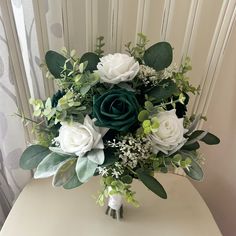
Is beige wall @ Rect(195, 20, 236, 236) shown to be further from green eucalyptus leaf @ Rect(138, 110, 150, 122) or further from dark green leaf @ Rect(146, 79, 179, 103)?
green eucalyptus leaf @ Rect(138, 110, 150, 122)

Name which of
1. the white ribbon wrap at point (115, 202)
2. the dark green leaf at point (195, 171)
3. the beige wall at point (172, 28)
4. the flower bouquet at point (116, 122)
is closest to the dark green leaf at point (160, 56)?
the flower bouquet at point (116, 122)

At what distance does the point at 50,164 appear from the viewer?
0.61 m

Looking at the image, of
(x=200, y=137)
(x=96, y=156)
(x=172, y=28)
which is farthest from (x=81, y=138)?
(x=172, y=28)

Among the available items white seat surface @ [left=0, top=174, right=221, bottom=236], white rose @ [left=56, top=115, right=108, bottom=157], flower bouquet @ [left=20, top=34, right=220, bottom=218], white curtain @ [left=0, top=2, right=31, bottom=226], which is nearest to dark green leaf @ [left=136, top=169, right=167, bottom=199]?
flower bouquet @ [left=20, top=34, right=220, bottom=218]

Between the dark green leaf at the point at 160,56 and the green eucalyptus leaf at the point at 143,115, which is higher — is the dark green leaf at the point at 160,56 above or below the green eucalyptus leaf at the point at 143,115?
above

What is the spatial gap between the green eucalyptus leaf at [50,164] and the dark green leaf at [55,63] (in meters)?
0.17

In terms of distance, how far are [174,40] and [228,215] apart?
2.41 feet

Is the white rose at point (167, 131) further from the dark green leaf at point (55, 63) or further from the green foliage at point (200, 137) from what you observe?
the dark green leaf at point (55, 63)

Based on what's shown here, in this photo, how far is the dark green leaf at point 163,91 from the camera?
1.94 feet

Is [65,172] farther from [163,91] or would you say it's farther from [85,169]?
[163,91]

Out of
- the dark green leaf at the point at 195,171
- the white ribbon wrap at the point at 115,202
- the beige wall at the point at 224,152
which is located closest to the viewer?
the dark green leaf at the point at 195,171

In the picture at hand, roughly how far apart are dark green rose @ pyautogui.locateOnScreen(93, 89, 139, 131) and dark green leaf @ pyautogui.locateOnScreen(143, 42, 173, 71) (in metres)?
0.14

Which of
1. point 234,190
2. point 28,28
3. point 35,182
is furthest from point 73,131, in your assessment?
point 234,190

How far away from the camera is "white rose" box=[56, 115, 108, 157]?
0.54 metres
